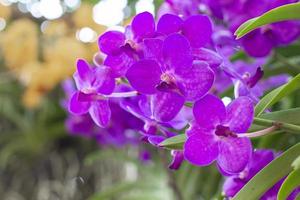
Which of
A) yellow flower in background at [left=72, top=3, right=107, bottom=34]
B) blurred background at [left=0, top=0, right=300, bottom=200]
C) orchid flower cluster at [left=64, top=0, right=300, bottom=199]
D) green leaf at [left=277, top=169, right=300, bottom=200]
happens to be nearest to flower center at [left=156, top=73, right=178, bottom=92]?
orchid flower cluster at [left=64, top=0, right=300, bottom=199]

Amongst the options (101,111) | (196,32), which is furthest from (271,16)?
(101,111)

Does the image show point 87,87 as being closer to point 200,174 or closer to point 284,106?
point 284,106

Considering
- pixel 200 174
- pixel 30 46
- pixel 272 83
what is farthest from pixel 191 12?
pixel 30 46

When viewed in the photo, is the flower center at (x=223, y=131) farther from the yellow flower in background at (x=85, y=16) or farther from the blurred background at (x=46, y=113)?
the yellow flower in background at (x=85, y=16)

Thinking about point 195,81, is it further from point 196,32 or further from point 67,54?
point 67,54

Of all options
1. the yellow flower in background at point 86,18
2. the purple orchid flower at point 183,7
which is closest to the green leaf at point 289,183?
the purple orchid flower at point 183,7

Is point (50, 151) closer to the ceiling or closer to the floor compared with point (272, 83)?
closer to the floor
